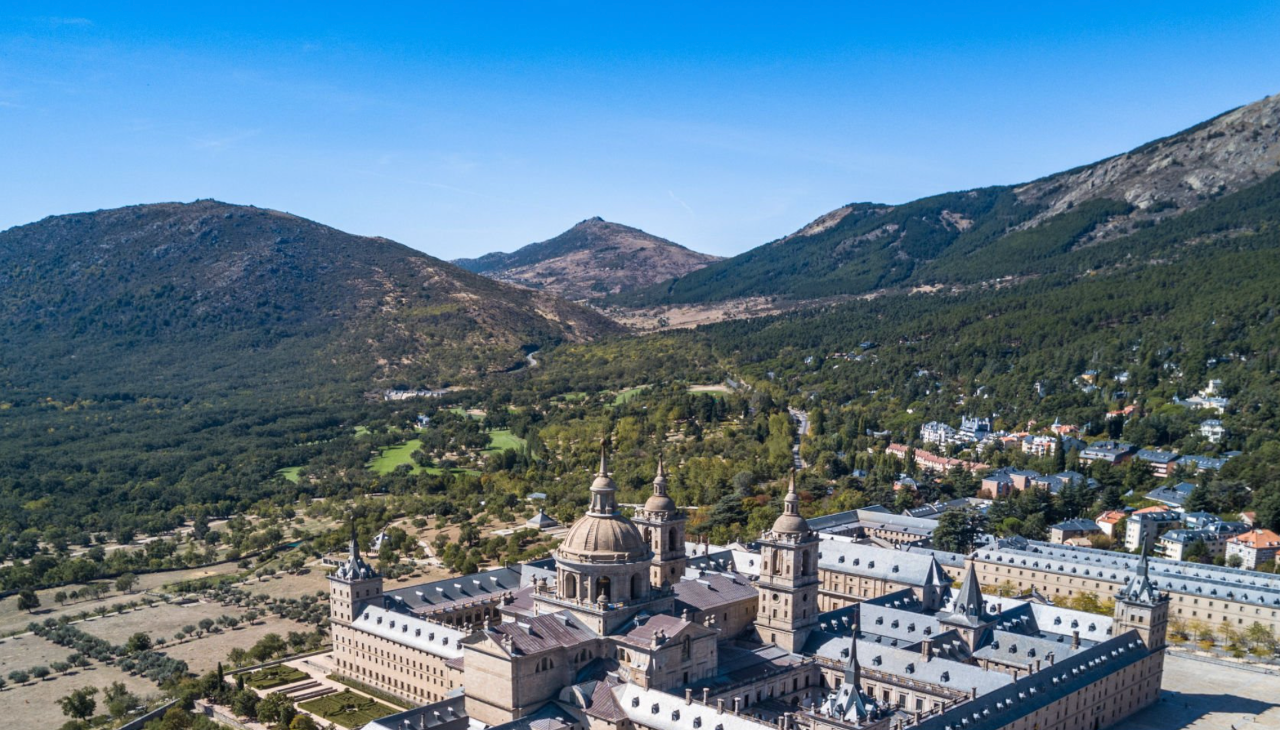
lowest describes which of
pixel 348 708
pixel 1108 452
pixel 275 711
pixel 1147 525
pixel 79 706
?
pixel 79 706

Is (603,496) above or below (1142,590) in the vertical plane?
above

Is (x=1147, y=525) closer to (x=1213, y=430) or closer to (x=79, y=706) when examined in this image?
(x=1213, y=430)

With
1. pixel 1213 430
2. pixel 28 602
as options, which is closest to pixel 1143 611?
pixel 1213 430

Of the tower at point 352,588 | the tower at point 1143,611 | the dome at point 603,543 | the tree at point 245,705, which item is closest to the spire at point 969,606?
the tower at point 1143,611

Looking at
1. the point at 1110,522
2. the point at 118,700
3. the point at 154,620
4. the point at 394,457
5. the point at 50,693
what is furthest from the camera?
the point at 394,457

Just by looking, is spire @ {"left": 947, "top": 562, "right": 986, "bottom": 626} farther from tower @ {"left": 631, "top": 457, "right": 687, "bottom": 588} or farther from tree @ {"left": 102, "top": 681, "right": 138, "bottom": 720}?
tree @ {"left": 102, "top": 681, "right": 138, "bottom": 720}

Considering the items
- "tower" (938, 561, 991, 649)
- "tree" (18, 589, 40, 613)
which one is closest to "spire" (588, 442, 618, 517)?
"tower" (938, 561, 991, 649)

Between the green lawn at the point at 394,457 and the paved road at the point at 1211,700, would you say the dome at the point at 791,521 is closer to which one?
the paved road at the point at 1211,700
